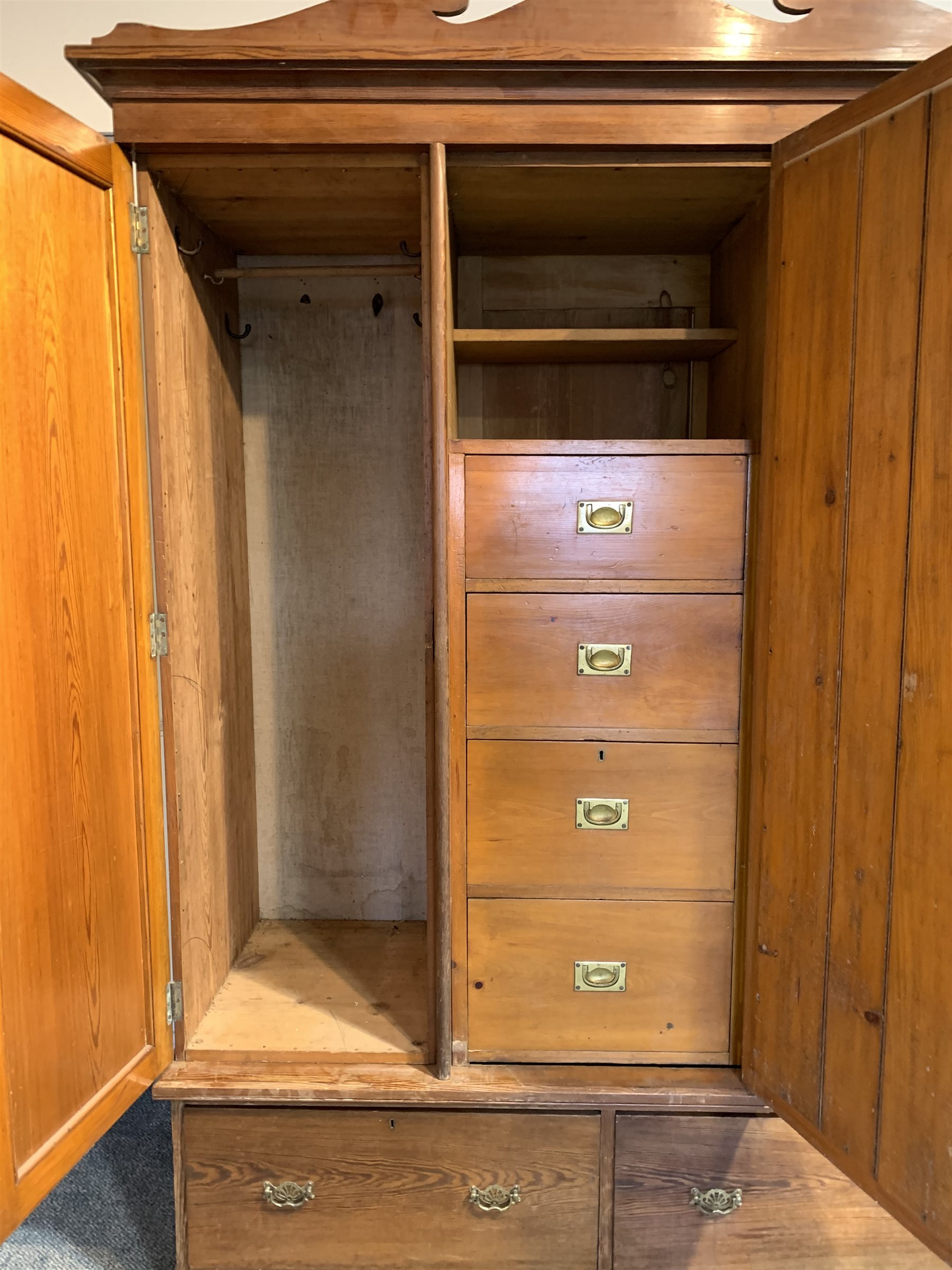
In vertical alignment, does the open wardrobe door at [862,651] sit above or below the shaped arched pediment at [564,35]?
below

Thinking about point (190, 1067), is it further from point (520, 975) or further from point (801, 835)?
point (801, 835)

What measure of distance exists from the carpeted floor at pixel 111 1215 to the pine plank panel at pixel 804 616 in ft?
4.40

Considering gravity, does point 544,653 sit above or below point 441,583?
below

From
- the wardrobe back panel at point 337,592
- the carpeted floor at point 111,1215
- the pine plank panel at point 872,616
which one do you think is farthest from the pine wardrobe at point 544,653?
the carpeted floor at point 111,1215

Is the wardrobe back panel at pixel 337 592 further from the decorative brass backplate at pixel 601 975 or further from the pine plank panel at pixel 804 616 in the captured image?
the pine plank panel at pixel 804 616

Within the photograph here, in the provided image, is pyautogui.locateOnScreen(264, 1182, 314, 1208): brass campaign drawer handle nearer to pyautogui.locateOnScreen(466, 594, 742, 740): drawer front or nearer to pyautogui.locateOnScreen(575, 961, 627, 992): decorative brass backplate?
pyautogui.locateOnScreen(575, 961, 627, 992): decorative brass backplate

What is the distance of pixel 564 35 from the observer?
1.25 meters

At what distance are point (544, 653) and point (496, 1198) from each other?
101 centimetres

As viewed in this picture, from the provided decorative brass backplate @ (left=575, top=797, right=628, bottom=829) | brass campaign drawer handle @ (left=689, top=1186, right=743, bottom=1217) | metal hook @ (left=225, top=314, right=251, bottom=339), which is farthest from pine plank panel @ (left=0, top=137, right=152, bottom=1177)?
brass campaign drawer handle @ (left=689, top=1186, right=743, bottom=1217)

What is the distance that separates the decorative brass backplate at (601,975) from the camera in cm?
147

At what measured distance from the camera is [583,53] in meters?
1.25

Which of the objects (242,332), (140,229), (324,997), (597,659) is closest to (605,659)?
(597,659)

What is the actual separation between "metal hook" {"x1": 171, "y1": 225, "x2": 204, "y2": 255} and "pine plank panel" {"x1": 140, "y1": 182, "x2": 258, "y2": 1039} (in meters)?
0.01

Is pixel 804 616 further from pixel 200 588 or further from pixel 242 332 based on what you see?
pixel 242 332
